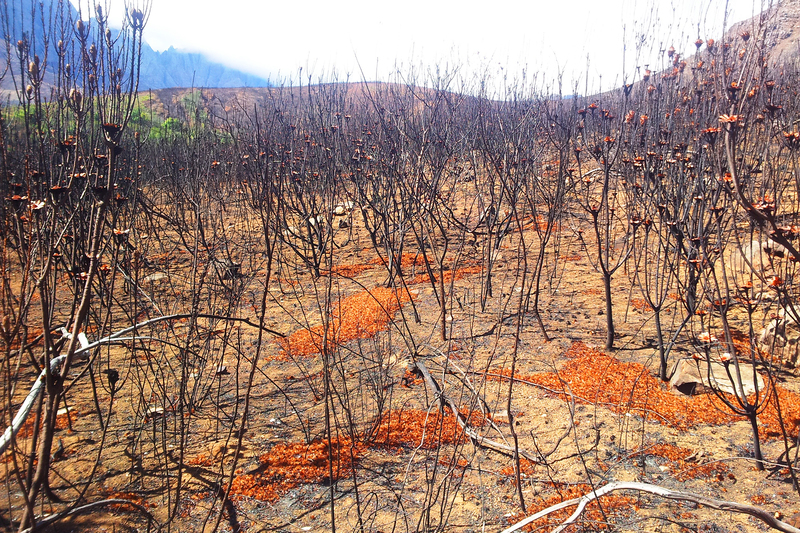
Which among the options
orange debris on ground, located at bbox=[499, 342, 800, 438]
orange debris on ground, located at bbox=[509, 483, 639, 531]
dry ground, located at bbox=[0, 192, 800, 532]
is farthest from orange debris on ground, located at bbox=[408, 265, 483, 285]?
orange debris on ground, located at bbox=[509, 483, 639, 531]

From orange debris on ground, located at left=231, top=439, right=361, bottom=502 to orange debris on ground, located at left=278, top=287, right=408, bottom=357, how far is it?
115cm

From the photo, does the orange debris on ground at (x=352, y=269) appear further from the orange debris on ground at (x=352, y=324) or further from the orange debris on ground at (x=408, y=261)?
the orange debris on ground at (x=352, y=324)

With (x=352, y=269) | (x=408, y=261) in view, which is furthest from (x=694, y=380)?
(x=352, y=269)

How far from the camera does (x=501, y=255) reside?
255 inches

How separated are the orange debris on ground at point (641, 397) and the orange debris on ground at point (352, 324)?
133cm

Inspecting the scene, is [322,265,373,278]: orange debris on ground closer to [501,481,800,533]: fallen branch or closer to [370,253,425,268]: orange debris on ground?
[370,253,425,268]: orange debris on ground

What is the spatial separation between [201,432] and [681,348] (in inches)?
130

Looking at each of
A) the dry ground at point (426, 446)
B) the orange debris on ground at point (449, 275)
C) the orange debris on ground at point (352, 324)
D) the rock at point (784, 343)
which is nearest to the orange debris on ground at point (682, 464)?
the dry ground at point (426, 446)

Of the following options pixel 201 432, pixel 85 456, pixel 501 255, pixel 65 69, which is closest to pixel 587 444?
pixel 201 432

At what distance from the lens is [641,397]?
3102 mm

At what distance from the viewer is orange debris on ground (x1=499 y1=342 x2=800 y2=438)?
2.74 metres

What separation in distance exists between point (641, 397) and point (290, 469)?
6.85ft

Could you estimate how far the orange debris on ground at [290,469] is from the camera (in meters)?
2.43

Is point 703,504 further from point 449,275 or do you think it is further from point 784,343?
point 449,275
